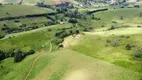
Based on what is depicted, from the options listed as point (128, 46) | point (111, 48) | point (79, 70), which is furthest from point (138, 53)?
point (79, 70)

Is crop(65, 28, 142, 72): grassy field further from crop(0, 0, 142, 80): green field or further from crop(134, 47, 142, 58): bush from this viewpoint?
crop(134, 47, 142, 58): bush

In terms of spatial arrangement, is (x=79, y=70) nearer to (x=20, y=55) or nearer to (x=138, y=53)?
(x=138, y=53)

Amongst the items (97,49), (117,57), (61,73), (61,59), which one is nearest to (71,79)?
(61,73)

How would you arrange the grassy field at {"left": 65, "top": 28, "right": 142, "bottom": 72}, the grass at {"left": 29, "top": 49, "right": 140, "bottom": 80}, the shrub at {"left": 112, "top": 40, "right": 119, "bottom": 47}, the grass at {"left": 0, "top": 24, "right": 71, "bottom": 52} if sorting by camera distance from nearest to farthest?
the grass at {"left": 29, "top": 49, "right": 140, "bottom": 80}, the grassy field at {"left": 65, "top": 28, "right": 142, "bottom": 72}, the shrub at {"left": 112, "top": 40, "right": 119, "bottom": 47}, the grass at {"left": 0, "top": 24, "right": 71, "bottom": 52}

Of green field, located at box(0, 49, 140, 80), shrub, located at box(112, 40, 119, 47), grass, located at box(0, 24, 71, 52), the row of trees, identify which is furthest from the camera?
grass, located at box(0, 24, 71, 52)

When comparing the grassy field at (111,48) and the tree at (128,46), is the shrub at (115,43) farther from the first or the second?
the tree at (128,46)

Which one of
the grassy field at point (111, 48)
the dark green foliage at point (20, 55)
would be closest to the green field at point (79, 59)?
the grassy field at point (111, 48)

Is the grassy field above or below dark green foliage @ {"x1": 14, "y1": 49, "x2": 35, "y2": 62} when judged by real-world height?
above

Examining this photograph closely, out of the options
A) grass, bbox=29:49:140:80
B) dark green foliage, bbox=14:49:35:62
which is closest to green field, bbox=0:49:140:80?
grass, bbox=29:49:140:80
